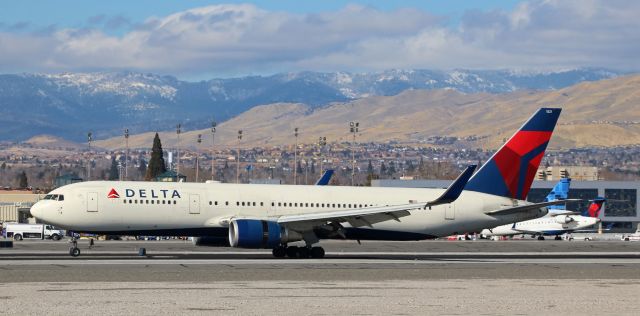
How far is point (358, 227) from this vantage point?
6581cm

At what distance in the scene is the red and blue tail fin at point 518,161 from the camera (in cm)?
6806

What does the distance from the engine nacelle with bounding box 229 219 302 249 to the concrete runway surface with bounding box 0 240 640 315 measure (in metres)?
1.22

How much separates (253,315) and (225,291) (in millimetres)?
7374

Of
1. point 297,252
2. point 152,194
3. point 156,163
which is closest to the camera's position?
point 152,194

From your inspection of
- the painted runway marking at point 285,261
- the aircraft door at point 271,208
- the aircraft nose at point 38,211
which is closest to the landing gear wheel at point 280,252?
the aircraft door at point 271,208

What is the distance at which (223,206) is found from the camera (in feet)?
213

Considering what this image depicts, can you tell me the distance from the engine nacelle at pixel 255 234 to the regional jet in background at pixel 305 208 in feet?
0.17

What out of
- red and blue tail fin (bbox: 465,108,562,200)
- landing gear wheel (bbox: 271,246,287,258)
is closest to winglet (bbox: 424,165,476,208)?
red and blue tail fin (bbox: 465,108,562,200)

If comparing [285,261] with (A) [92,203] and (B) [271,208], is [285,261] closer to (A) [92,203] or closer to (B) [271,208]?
(B) [271,208]

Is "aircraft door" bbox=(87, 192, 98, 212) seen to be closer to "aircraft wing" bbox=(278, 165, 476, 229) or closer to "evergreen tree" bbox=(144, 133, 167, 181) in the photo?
"aircraft wing" bbox=(278, 165, 476, 229)

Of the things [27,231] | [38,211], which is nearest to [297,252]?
[38,211]

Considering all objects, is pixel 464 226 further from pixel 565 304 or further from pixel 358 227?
pixel 565 304

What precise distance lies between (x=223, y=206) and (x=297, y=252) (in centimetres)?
459

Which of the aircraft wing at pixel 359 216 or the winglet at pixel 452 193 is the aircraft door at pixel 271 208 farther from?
the winglet at pixel 452 193
